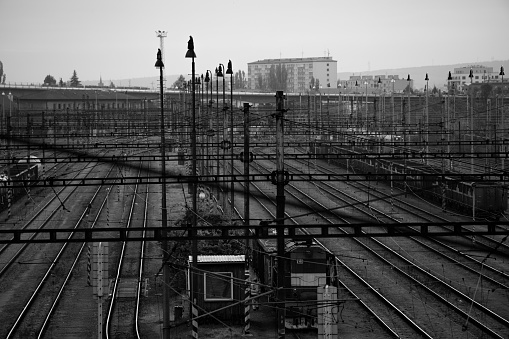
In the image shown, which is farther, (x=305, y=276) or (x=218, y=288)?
(x=218, y=288)

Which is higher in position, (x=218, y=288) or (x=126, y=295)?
(x=218, y=288)

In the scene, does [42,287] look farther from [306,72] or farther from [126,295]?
[306,72]

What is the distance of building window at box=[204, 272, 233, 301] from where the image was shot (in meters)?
14.6

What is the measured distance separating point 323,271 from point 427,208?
1529 cm

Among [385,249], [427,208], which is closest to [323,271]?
[385,249]

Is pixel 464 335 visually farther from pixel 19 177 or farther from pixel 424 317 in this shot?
pixel 19 177

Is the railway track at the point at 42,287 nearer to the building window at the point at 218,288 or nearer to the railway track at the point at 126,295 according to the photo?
the railway track at the point at 126,295

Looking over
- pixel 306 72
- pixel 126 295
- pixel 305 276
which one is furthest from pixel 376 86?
pixel 305 276

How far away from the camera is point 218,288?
14656 mm

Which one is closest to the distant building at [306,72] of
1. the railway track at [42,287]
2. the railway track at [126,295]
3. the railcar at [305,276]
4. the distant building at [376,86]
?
the distant building at [376,86]

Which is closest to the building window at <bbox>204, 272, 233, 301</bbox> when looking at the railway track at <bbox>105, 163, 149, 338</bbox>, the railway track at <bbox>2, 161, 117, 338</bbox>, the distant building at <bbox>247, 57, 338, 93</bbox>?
the railway track at <bbox>105, 163, 149, 338</bbox>

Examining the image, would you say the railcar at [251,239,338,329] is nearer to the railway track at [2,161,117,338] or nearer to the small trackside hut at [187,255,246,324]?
the small trackside hut at [187,255,246,324]

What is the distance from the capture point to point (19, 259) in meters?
21.6

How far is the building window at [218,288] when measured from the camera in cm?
1458
